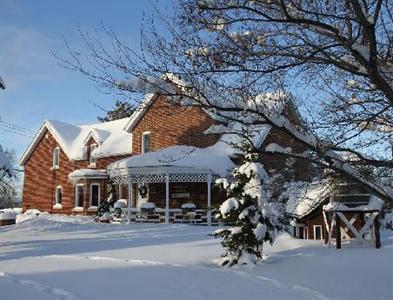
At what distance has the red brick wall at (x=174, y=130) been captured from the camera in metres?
28.0

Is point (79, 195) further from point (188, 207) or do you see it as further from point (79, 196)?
point (188, 207)

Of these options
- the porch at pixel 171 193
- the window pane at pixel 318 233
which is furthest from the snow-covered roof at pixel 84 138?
the window pane at pixel 318 233

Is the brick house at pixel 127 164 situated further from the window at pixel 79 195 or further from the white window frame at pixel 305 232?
the white window frame at pixel 305 232

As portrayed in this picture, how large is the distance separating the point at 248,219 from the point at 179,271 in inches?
83.4

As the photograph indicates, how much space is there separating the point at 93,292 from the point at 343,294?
4407 millimetres

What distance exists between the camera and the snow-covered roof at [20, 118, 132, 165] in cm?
3388

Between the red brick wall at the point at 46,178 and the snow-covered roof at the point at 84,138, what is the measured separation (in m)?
0.47

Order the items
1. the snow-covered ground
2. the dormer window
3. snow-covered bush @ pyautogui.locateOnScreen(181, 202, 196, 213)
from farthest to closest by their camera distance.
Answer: the dormer window → snow-covered bush @ pyautogui.locateOnScreen(181, 202, 196, 213) → the snow-covered ground

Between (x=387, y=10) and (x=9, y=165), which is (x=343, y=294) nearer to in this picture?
(x=387, y=10)

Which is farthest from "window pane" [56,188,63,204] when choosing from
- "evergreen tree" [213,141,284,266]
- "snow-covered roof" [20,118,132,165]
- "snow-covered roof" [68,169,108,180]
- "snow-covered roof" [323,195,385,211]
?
"evergreen tree" [213,141,284,266]

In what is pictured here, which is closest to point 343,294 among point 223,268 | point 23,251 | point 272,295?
point 272,295

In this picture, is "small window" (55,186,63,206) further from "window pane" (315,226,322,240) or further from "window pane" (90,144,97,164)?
"window pane" (315,226,322,240)

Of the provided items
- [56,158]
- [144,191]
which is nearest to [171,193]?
[144,191]

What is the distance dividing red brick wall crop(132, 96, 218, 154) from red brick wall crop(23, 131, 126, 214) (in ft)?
18.5
